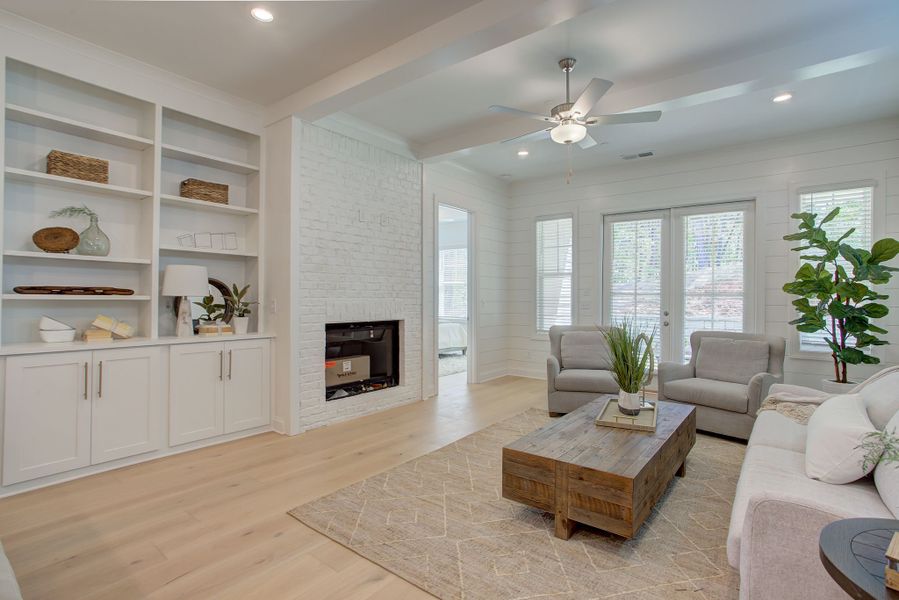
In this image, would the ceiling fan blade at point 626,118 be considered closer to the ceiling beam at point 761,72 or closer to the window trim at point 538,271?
the ceiling beam at point 761,72

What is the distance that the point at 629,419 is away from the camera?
286 cm

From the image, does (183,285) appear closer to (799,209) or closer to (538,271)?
(538,271)

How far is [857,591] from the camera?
992mm

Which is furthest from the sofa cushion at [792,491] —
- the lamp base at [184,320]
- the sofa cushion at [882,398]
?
the lamp base at [184,320]

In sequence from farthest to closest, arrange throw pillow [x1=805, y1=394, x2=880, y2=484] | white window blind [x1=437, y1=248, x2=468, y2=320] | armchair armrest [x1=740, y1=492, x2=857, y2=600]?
1. white window blind [x1=437, y1=248, x2=468, y2=320]
2. throw pillow [x1=805, y1=394, x2=880, y2=484]
3. armchair armrest [x1=740, y1=492, x2=857, y2=600]

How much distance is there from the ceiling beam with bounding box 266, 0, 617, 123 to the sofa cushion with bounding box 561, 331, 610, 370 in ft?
10.2

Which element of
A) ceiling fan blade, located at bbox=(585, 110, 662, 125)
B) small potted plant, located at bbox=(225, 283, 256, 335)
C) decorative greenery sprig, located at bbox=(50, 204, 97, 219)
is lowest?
small potted plant, located at bbox=(225, 283, 256, 335)

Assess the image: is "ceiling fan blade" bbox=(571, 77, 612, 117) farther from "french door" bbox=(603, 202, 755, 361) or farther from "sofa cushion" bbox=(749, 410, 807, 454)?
"french door" bbox=(603, 202, 755, 361)

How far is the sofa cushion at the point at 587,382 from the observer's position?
4352 millimetres

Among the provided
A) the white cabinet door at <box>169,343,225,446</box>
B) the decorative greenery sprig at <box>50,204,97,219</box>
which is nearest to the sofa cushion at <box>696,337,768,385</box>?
the white cabinet door at <box>169,343,225,446</box>

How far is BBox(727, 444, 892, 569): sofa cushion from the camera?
1537 millimetres

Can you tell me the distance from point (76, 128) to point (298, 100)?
1.60 meters

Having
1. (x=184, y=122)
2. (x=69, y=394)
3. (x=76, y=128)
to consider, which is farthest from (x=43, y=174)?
(x=69, y=394)

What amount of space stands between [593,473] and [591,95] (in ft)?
7.44
